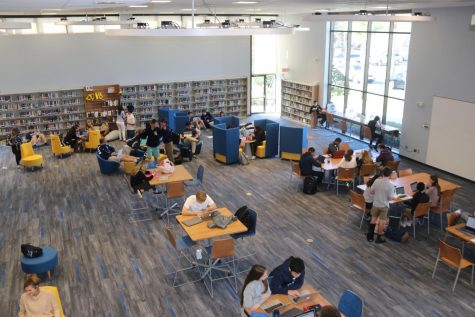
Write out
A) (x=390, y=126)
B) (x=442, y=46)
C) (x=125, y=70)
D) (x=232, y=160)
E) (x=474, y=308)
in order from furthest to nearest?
(x=125, y=70) < (x=390, y=126) < (x=232, y=160) < (x=442, y=46) < (x=474, y=308)

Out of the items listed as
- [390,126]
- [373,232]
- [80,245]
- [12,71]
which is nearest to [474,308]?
[373,232]

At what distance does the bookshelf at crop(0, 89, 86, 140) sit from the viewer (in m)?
16.1

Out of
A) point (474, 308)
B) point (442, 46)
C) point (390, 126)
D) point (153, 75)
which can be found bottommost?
point (474, 308)

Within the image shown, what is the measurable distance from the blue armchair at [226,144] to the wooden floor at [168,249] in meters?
0.89

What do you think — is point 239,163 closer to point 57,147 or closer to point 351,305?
point 57,147

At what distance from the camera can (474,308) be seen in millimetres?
6809

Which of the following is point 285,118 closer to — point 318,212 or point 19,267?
point 318,212

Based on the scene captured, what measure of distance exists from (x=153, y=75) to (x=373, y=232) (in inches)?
484

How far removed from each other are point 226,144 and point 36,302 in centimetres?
852

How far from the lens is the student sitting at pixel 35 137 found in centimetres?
1556

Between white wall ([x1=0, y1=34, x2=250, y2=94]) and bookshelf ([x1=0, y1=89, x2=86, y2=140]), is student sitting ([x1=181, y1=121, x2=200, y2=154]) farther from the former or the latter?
bookshelf ([x1=0, y1=89, x2=86, y2=140])

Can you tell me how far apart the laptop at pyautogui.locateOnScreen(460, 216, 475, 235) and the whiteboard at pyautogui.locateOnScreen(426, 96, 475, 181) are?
513cm

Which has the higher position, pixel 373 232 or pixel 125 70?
pixel 125 70

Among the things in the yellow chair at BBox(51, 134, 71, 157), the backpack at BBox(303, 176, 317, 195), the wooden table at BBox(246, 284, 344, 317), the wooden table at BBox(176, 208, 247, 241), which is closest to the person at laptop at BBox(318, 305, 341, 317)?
the wooden table at BBox(246, 284, 344, 317)
